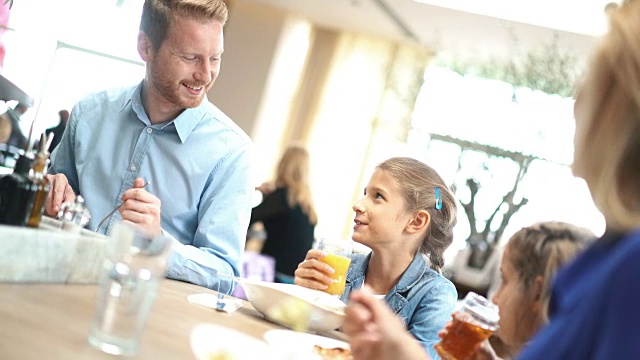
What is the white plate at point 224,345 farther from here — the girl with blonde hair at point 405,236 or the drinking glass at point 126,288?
the girl with blonde hair at point 405,236

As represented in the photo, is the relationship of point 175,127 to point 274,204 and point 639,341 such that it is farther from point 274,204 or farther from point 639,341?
point 274,204

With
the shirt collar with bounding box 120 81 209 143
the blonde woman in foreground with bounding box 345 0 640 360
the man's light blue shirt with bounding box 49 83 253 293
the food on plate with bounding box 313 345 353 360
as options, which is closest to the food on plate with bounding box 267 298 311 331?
the food on plate with bounding box 313 345 353 360

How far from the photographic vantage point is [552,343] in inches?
34.1

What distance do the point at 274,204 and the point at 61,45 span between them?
2126 mm

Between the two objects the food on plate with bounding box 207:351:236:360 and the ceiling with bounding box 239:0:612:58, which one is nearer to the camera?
the food on plate with bounding box 207:351:236:360

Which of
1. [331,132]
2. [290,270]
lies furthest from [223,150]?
[331,132]

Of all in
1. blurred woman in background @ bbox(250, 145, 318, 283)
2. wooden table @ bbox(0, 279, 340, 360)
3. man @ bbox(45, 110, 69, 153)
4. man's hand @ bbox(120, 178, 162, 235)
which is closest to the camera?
wooden table @ bbox(0, 279, 340, 360)

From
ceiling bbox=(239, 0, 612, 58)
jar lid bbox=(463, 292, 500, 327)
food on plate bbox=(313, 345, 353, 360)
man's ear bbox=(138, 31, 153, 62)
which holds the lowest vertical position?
food on plate bbox=(313, 345, 353, 360)

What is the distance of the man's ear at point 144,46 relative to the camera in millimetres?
2639

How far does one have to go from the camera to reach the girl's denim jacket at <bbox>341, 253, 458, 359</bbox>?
8.00 feet

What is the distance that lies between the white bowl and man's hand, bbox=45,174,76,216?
1.86ft

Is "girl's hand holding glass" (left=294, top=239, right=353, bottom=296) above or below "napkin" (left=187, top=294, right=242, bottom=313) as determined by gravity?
above

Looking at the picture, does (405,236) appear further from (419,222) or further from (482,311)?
(482,311)

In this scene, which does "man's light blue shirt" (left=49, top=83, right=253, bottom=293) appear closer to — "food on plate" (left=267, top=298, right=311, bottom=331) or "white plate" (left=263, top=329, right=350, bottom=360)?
"food on plate" (left=267, top=298, right=311, bottom=331)
